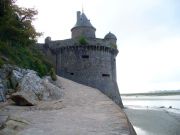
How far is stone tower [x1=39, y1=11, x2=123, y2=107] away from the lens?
30.7 metres

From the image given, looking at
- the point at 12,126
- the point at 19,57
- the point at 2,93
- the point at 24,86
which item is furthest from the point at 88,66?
the point at 12,126

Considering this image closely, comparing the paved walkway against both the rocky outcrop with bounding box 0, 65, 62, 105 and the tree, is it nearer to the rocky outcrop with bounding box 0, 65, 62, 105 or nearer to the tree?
the rocky outcrop with bounding box 0, 65, 62, 105

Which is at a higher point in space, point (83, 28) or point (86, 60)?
point (83, 28)

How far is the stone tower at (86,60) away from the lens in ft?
101

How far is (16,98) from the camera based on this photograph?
10773mm

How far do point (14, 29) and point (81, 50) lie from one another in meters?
16.1

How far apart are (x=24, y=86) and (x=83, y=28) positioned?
21715 mm

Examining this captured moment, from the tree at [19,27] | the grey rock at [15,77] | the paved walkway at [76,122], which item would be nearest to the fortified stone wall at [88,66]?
the tree at [19,27]

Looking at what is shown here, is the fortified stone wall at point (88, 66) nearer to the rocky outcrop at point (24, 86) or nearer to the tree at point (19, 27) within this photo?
the tree at point (19, 27)

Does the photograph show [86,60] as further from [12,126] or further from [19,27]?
[12,126]

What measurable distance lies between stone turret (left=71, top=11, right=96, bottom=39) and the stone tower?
1251 millimetres

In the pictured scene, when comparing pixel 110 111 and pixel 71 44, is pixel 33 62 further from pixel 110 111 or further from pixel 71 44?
pixel 71 44

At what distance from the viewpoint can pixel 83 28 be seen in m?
33.8

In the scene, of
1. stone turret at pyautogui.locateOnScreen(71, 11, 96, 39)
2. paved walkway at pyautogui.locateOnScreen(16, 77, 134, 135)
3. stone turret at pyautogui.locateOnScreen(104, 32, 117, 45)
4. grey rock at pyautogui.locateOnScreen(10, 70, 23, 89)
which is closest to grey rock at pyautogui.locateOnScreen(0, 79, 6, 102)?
grey rock at pyautogui.locateOnScreen(10, 70, 23, 89)
